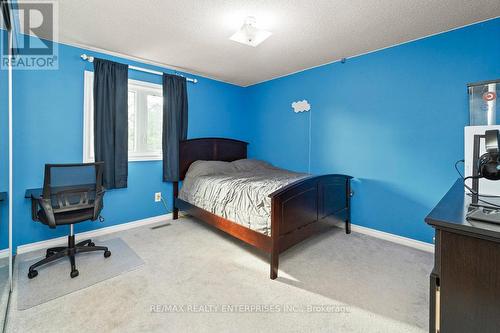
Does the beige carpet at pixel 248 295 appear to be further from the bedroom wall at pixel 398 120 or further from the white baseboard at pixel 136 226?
the bedroom wall at pixel 398 120

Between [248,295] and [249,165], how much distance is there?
2.38m

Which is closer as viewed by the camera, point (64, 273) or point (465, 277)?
point (465, 277)

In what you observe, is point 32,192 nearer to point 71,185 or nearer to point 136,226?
point 71,185

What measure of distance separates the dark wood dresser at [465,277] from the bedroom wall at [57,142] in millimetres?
3279

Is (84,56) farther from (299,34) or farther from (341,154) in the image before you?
(341,154)

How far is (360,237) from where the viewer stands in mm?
2949

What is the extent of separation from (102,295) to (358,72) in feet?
11.8

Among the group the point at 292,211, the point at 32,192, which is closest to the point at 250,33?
the point at 292,211

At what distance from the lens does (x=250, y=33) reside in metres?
2.22

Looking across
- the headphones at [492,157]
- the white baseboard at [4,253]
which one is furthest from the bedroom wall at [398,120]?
the white baseboard at [4,253]

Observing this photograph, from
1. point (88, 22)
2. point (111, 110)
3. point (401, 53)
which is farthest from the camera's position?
point (111, 110)

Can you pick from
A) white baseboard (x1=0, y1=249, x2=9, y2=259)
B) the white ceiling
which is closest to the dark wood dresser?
the white ceiling

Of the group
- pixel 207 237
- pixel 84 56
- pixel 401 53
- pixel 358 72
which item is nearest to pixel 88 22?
pixel 84 56

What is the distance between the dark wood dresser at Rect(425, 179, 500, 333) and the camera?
32.5 inches
